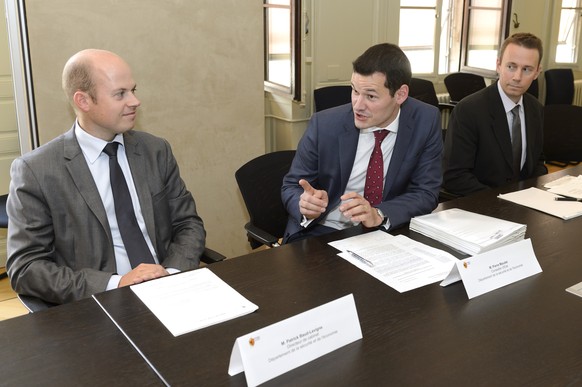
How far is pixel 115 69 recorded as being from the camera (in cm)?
202

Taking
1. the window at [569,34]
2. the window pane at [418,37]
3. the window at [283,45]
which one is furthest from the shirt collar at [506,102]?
the window at [569,34]

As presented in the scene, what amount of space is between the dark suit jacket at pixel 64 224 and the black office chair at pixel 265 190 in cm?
A: 39

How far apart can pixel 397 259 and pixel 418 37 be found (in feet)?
15.0

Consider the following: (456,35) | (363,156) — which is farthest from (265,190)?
(456,35)

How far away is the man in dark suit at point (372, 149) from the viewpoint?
2.25m

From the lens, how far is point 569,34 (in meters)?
7.05

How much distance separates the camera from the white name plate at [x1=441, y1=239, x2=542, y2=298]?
5.11 ft

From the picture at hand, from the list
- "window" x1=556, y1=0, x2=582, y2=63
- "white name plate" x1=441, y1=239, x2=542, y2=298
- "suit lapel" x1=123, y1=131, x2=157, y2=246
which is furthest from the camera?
"window" x1=556, y1=0, x2=582, y2=63

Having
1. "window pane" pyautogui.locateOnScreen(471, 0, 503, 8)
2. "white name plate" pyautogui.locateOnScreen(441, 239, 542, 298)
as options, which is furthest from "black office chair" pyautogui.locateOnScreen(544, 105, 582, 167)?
"window pane" pyautogui.locateOnScreen(471, 0, 503, 8)

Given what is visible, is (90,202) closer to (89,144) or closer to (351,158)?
(89,144)

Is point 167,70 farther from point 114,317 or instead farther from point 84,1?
point 114,317

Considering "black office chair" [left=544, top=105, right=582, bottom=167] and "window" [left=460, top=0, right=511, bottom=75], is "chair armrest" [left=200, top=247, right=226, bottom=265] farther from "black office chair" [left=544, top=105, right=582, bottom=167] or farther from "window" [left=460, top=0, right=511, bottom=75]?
"window" [left=460, top=0, right=511, bottom=75]

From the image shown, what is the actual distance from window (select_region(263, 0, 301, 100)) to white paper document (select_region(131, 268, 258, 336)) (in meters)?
2.72

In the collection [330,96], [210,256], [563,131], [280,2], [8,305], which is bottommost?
[8,305]
